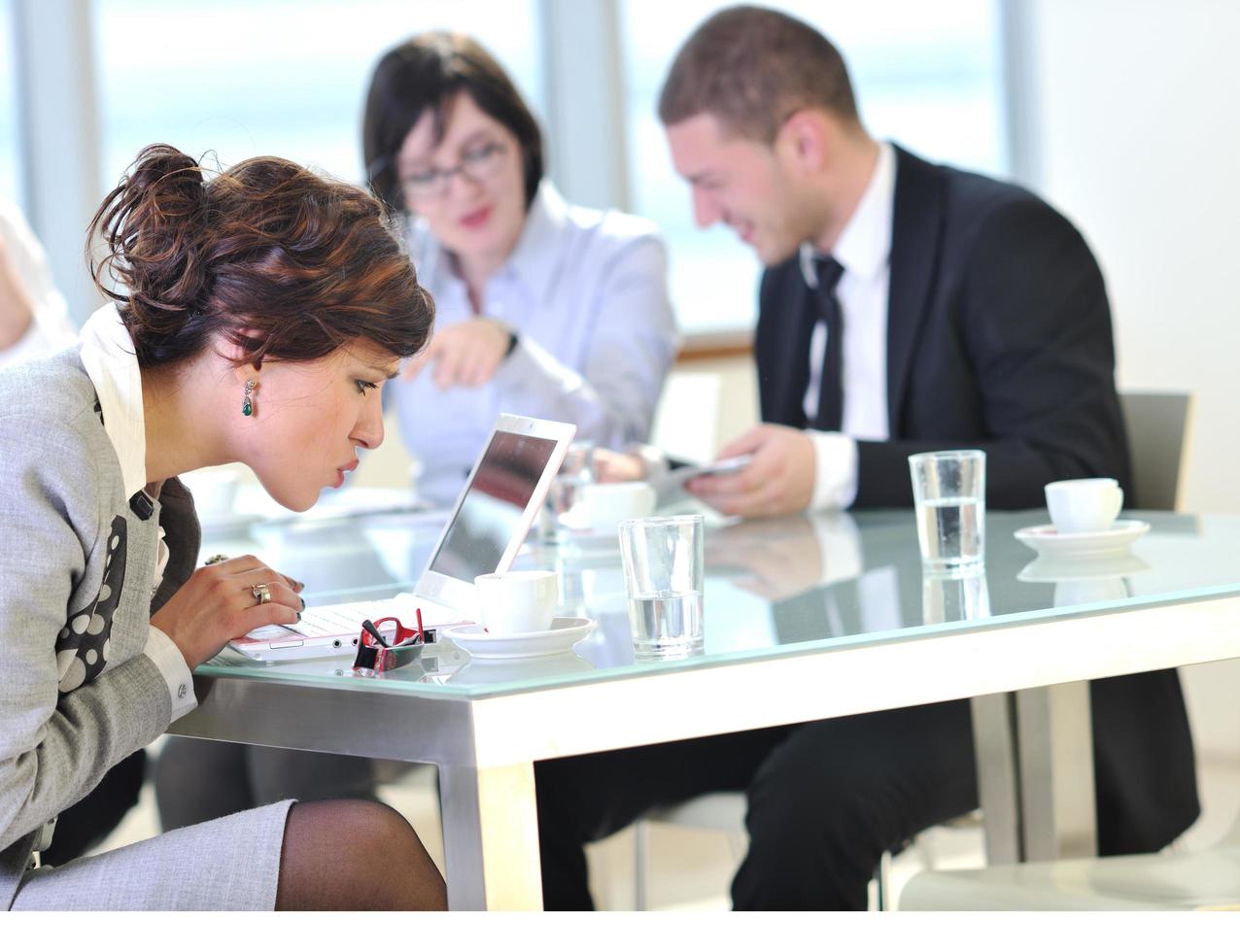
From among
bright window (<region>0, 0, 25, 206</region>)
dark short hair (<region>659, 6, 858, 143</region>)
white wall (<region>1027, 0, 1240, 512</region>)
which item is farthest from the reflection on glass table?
bright window (<region>0, 0, 25, 206</region>)

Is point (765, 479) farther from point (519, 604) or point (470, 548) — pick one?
point (519, 604)

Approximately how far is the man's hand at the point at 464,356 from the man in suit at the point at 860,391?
1.10 feet

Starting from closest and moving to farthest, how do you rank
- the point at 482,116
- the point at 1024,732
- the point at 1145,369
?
the point at 1024,732 < the point at 482,116 < the point at 1145,369

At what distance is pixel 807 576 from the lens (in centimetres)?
141

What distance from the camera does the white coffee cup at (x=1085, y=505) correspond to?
145 centimetres

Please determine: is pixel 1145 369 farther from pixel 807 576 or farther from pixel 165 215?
pixel 165 215

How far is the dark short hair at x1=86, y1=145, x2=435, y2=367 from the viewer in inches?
46.5

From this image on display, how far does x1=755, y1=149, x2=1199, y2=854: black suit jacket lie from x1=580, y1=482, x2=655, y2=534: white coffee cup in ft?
0.99

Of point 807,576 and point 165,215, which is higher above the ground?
point 165,215

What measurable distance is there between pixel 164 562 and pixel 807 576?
55 cm

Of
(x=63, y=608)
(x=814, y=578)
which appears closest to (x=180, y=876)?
(x=63, y=608)
